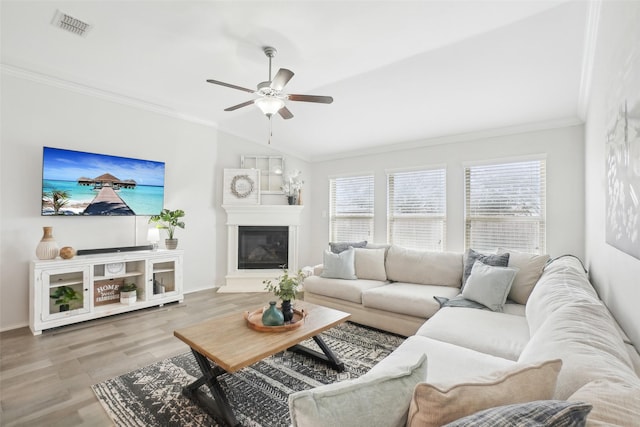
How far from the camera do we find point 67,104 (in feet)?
11.6

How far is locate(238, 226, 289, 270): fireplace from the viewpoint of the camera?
5.18 m

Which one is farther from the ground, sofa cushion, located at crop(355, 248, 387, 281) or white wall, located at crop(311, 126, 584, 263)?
white wall, located at crop(311, 126, 584, 263)

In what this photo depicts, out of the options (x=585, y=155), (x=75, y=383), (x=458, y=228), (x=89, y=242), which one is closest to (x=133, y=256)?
(x=89, y=242)

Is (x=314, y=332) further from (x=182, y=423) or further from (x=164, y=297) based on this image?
(x=164, y=297)

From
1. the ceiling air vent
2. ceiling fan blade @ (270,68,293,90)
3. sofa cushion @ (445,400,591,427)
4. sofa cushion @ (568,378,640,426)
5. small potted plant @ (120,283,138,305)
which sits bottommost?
small potted plant @ (120,283,138,305)

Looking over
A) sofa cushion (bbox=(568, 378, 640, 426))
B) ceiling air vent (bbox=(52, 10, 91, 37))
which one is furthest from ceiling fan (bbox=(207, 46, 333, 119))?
sofa cushion (bbox=(568, 378, 640, 426))

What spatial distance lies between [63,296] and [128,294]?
64 centimetres

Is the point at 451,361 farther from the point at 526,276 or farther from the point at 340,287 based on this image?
the point at 340,287

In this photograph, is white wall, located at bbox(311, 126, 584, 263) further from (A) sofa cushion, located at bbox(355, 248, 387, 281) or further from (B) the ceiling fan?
(B) the ceiling fan

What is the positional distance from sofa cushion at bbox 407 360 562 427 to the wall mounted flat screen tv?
14.2ft

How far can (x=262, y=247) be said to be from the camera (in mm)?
5301

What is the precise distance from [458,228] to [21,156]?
558 centimetres

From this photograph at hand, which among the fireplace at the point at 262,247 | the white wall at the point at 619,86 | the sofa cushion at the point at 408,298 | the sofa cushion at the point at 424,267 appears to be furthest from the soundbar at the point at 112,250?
the white wall at the point at 619,86

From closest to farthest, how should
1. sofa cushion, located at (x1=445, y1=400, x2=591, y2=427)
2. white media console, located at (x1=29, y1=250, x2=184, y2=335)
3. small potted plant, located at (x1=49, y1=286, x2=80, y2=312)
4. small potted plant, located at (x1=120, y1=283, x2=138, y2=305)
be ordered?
sofa cushion, located at (x1=445, y1=400, x2=591, y2=427), white media console, located at (x1=29, y1=250, x2=184, y2=335), small potted plant, located at (x1=49, y1=286, x2=80, y2=312), small potted plant, located at (x1=120, y1=283, x2=138, y2=305)
